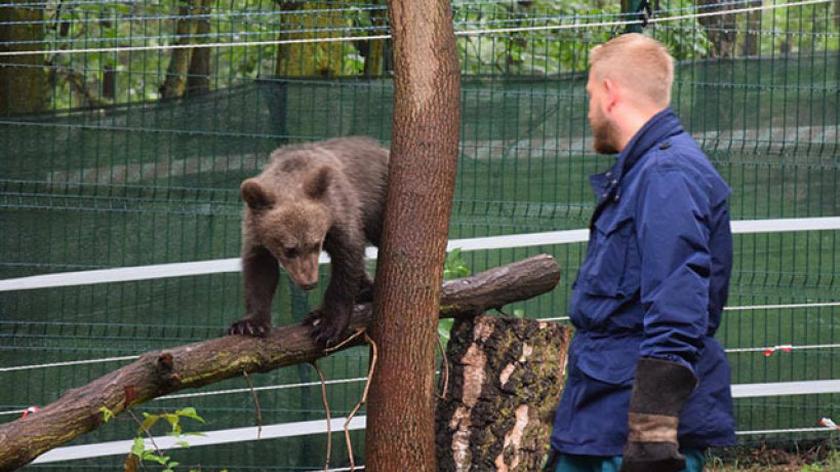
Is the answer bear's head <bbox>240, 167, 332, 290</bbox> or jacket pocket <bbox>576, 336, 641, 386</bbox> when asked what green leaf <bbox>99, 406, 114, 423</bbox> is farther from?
jacket pocket <bbox>576, 336, 641, 386</bbox>

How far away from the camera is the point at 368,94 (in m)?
8.05

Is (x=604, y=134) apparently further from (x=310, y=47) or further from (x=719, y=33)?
(x=719, y=33)

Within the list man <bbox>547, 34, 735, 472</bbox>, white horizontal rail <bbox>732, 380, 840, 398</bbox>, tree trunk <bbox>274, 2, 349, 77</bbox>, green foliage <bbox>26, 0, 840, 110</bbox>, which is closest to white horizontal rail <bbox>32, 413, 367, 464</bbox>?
green foliage <bbox>26, 0, 840, 110</bbox>

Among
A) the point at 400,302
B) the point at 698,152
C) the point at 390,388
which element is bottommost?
the point at 390,388

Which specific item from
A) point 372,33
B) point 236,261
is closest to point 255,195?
point 236,261

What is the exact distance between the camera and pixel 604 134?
389 centimetres

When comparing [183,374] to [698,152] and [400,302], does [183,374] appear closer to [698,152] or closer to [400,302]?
[400,302]

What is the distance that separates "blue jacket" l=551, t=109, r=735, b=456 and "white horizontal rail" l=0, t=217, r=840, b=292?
3795 mm

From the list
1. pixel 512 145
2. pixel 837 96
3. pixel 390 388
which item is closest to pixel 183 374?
pixel 390 388

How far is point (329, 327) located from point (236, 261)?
2.15m

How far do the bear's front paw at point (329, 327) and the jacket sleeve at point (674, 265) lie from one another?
2316mm

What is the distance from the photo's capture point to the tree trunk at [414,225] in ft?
17.4

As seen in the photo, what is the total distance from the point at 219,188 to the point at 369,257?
1023 mm

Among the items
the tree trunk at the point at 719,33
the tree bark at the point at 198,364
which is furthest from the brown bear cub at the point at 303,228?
the tree trunk at the point at 719,33
